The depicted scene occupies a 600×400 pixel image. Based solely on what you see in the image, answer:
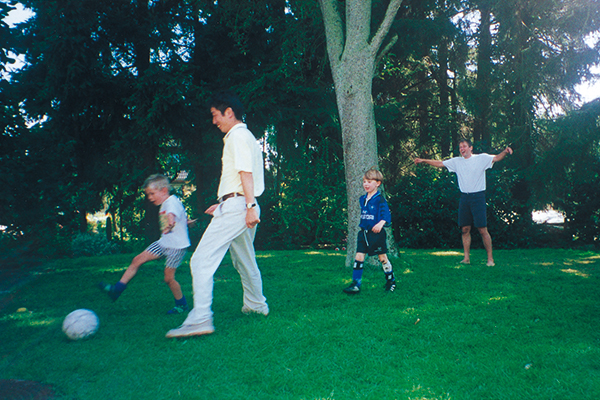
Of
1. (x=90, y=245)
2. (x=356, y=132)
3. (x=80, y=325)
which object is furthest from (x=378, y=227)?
(x=90, y=245)

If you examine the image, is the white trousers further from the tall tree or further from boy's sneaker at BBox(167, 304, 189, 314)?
the tall tree

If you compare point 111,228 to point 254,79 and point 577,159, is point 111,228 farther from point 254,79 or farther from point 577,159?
point 577,159

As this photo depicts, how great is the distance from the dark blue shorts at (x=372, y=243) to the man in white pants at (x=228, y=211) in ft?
6.13

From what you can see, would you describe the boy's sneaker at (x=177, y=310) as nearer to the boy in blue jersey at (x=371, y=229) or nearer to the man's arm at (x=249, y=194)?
the man's arm at (x=249, y=194)

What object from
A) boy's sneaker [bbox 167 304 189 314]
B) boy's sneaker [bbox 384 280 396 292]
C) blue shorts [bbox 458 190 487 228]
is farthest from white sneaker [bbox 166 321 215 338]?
blue shorts [bbox 458 190 487 228]

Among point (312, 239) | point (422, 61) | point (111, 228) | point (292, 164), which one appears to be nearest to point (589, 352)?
point (312, 239)

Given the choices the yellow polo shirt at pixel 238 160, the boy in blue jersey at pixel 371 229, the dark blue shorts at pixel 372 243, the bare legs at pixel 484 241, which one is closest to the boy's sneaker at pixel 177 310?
the yellow polo shirt at pixel 238 160

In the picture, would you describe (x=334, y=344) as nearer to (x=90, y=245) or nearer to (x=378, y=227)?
(x=378, y=227)

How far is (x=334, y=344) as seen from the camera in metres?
3.72

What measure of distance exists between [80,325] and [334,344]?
230 cm

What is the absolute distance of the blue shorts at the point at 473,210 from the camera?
736 cm

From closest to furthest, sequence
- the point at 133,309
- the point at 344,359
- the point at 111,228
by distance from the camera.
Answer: the point at 344,359 < the point at 133,309 < the point at 111,228

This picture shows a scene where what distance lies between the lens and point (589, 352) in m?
3.42

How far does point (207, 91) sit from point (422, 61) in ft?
30.5
